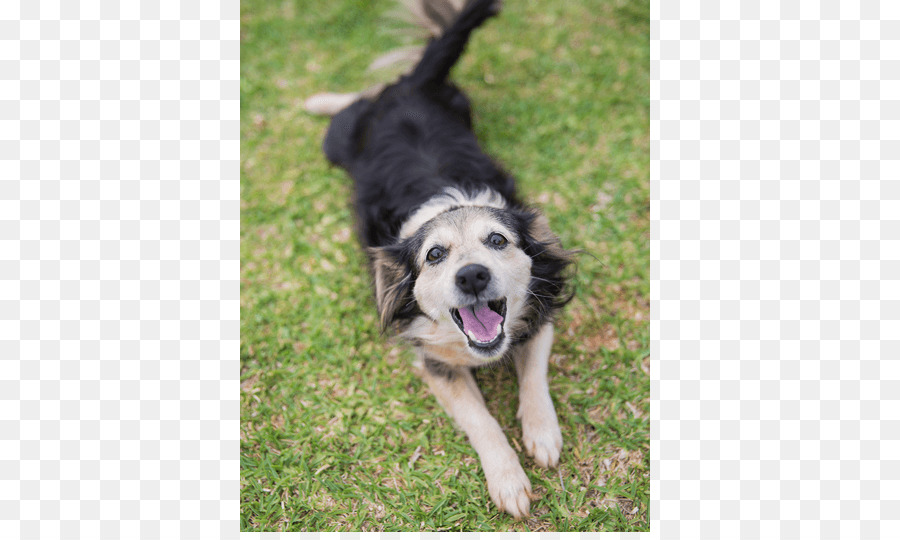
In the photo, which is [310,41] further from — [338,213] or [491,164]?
[491,164]

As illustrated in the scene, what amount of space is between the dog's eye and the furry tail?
257cm

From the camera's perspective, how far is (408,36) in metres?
5.79

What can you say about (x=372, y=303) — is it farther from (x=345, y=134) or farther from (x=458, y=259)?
(x=345, y=134)

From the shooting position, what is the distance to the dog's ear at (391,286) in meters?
3.49

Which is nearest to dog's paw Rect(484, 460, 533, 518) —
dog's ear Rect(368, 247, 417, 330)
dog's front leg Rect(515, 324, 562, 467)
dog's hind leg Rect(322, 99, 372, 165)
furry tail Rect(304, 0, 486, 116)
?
dog's front leg Rect(515, 324, 562, 467)

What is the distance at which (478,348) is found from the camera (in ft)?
10.2

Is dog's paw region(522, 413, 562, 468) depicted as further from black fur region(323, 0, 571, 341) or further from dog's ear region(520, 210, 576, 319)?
dog's ear region(520, 210, 576, 319)

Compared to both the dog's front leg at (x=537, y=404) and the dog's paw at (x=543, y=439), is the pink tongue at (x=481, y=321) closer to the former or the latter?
the dog's front leg at (x=537, y=404)

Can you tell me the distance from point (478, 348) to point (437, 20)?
3651mm

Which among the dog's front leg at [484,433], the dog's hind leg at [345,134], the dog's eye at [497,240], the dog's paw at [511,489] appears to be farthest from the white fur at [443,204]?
the dog's paw at [511,489]

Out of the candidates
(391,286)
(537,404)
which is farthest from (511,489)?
(391,286)

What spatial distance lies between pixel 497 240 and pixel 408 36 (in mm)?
3516

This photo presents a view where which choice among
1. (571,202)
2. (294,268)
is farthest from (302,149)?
(571,202)

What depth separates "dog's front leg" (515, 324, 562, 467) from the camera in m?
3.46
